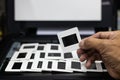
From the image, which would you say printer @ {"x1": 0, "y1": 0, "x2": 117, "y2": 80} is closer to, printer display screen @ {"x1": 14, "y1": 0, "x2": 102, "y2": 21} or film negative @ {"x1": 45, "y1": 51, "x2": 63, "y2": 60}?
printer display screen @ {"x1": 14, "y1": 0, "x2": 102, "y2": 21}

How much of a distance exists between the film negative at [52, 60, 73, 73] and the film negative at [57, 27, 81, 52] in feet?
0.13

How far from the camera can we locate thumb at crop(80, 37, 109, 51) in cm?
72

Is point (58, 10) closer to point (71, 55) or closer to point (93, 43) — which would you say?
point (71, 55)

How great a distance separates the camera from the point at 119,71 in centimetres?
73

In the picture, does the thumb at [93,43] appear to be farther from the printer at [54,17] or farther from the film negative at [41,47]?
the printer at [54,17]

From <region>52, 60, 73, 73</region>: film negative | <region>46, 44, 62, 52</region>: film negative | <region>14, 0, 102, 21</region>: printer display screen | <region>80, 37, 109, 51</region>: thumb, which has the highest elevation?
<region>14, 0, 102, 21</region>: printer display screen

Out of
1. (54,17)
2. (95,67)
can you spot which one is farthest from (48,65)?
(54,17)

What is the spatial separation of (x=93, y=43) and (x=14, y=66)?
0.75 feet

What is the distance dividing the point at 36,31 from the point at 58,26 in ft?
0.31

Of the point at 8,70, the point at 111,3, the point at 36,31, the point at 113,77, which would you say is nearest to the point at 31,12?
the point at 36,31

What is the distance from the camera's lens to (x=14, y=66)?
0.79 meters

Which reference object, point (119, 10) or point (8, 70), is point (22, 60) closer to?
point (8, 70)

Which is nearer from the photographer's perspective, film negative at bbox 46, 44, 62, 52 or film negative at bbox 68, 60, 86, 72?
film negative at bbox 68, 60, 86, 72

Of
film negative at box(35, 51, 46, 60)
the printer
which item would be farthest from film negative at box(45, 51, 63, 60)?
the printer
